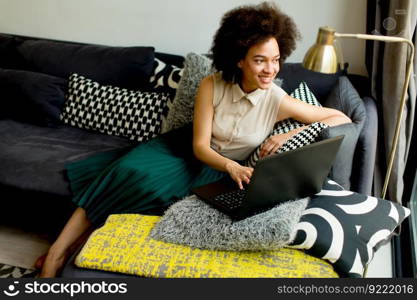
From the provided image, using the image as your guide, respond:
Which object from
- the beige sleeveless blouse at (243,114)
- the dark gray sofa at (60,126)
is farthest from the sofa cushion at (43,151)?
the beige sleeveless blouse at (243,114)

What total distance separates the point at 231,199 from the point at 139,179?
468 mm

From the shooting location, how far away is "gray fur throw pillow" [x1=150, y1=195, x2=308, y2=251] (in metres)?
1.35

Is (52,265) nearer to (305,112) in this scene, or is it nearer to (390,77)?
(305,112)

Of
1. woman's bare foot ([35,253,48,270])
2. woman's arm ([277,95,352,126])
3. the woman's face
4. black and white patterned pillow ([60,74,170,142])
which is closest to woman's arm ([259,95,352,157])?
woman's arm ([277,95,352,126])

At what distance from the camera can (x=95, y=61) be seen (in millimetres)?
2561

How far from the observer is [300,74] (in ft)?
7.38

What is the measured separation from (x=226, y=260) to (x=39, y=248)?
1.11 meters

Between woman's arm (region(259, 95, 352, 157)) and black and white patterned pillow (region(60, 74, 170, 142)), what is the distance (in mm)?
719

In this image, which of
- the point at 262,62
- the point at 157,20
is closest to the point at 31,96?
the point at 157,20

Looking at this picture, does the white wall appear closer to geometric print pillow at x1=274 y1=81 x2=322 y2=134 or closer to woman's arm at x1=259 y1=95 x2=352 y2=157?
geometric print pillow at x1=274 y1=81 x2=322 y2=134

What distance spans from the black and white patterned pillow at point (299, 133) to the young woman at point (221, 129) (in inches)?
1.2

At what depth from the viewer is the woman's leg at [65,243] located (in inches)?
69.9

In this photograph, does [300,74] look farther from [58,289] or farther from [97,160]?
[58,289]

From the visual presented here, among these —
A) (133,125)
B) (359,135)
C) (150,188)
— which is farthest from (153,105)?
(359,135)
